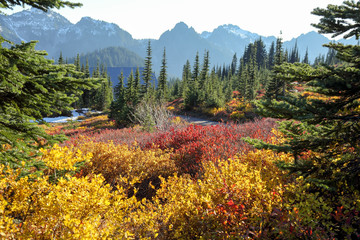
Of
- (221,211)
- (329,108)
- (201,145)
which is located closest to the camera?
(329,108)

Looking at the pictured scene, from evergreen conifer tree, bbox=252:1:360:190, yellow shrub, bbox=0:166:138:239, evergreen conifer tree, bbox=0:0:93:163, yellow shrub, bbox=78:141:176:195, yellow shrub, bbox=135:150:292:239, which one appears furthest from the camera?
yellow shrub, bbox=78:141:176:195

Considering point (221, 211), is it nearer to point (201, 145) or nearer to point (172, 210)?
point (172, 210)

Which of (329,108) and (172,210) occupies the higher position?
(329,108)

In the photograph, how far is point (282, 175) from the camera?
13.6ft

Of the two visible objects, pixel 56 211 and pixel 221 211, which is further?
pixel 221 211

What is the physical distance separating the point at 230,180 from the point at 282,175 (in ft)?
4.24

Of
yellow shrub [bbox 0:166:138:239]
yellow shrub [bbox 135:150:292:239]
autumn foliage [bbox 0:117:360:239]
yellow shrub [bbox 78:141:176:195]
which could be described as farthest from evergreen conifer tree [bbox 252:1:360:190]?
yellow shrub [bbox 78:141:176:195]

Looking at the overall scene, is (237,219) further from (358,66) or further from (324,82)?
(358,66)

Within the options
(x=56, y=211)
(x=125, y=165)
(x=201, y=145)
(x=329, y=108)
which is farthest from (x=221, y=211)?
(x=201, y=145)

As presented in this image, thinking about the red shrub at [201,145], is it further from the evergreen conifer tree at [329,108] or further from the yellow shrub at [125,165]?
the evergreen conifer tree at [329,108]

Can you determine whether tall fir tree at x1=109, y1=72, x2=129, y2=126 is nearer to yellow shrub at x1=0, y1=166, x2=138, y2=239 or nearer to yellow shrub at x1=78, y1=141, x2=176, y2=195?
yellow shrub at x1=78, y1=141, x2=176, y2=195

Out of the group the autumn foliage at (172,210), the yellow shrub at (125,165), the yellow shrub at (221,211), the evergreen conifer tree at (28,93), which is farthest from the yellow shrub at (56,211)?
the yellow shrub at (125,165)

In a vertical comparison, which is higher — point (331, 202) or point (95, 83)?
point (95, 83)

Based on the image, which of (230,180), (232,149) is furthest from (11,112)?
(232,149)
